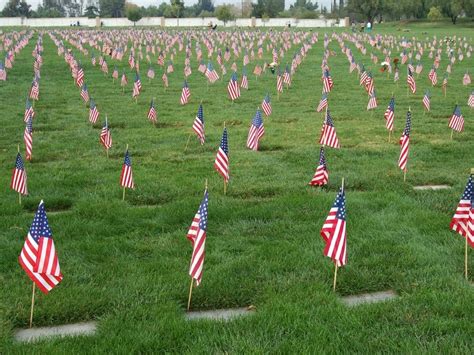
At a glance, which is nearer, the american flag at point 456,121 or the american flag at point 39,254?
the american flag at point 39,254

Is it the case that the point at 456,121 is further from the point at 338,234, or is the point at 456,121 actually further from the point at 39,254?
the point at 39,254

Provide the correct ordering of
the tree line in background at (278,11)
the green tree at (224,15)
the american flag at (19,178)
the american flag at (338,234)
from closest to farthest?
the american flag at (338,234) < the american flag at (19,178) < the tree line in background at (278,11) < the green tree at (224,15)

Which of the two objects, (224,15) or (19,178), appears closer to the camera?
(19,178)

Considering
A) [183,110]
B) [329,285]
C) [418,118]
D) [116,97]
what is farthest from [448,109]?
[329,285]

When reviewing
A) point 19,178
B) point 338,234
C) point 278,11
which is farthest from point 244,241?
point 278,11

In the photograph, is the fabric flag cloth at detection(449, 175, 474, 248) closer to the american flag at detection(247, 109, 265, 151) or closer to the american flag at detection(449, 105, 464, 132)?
the american flag at detection(247, 109, 265, 151)

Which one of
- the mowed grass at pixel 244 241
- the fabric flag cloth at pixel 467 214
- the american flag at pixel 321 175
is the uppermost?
the fabric flag cloth at pixel 467 214

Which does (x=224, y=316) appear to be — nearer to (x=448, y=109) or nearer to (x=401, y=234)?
(x=401, y=234)

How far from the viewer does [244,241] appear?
709cm

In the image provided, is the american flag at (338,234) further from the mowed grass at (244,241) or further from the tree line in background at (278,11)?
the tree line in background at (278,11)

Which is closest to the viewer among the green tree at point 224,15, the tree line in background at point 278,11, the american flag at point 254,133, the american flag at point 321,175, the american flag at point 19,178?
the american flag at point 19,178

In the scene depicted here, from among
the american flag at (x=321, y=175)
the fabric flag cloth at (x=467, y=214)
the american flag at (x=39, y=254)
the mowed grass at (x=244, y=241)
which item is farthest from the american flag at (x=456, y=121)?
the american flag at (x=39, y=254)

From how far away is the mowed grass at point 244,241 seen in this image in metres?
4.99

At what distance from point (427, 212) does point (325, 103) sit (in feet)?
30.5
